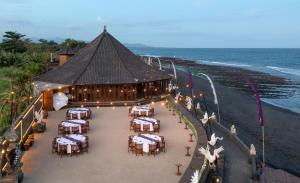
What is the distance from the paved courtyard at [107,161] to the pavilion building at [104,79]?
759 centimetres

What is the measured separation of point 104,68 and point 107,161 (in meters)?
15.8

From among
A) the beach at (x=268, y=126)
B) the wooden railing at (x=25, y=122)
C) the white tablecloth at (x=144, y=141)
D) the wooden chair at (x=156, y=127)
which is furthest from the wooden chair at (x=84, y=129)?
the beach at (x=268, y=126)

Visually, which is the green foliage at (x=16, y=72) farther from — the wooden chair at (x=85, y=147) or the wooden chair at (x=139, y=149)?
the wooden chair at (x=139, y=149)

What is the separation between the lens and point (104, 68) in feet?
98.5

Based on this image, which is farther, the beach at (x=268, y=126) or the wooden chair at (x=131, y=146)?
the beach at (x=268, y=126)

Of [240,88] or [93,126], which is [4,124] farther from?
[240,88]

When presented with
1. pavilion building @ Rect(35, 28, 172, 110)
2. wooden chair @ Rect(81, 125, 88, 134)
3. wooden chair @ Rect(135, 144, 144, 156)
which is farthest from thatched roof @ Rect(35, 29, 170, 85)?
wooden chair @ Rect(135, 144, 144, 156)

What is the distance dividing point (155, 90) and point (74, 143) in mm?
15864

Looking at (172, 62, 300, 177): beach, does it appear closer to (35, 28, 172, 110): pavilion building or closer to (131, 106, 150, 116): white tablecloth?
(131, 106, 150, 116): white tablecloth

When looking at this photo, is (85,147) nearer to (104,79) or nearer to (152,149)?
(152,149)

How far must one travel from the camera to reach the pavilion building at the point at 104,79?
28.1 meters

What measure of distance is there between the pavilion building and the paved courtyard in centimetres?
759

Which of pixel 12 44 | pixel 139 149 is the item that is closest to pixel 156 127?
pixel 139 149

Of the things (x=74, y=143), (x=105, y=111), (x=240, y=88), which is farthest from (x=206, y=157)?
(x=240, y=88)
